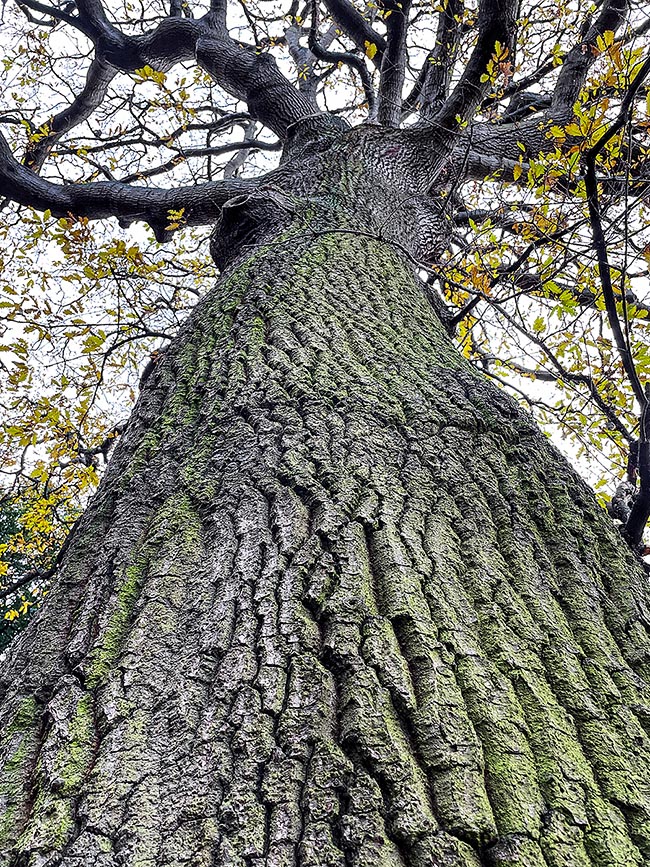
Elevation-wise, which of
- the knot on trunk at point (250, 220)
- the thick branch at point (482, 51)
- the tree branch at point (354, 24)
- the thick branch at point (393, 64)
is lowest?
the knot on trunk at point (250, 220)

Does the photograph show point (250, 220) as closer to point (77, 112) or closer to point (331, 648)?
point (331, 648)

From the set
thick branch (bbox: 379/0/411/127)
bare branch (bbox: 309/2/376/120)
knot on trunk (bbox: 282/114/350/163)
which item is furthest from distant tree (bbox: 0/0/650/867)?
bare branch (bbox: 309/2/376/120)

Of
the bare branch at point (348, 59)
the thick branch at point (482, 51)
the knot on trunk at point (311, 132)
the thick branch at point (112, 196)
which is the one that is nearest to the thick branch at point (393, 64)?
the bare branch at point (348, 59)

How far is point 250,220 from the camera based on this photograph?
3002 mm

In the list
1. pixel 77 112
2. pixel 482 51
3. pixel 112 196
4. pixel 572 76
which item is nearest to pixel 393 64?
pixel 572 76

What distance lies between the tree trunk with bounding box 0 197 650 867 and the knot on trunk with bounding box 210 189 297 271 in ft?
4.37

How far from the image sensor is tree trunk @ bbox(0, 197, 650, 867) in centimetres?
82

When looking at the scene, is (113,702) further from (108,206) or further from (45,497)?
(45,497)

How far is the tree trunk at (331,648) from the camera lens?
0.82 meters

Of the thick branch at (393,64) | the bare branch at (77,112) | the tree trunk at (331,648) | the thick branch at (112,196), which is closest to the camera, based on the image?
the tree trunk at (331,648)

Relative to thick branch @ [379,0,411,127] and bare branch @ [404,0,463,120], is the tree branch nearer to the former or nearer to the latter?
thick branch @ [379,0,411,127]

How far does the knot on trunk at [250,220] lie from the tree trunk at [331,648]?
133 centimetres

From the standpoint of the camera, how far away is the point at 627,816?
2.89 ft

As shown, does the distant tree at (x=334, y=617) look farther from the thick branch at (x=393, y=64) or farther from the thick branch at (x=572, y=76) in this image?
the thick branch at (x=393, y=64)
